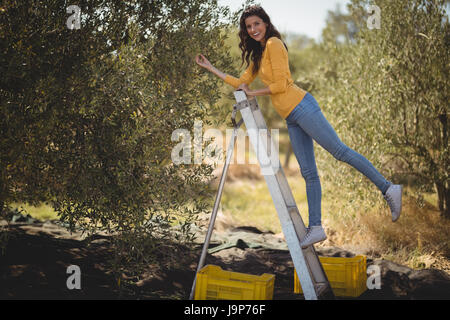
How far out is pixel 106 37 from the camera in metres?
5.17

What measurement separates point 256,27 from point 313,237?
2231 mm

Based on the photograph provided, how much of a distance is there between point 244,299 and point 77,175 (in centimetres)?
238

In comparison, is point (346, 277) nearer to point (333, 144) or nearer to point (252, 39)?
point (333, 144)

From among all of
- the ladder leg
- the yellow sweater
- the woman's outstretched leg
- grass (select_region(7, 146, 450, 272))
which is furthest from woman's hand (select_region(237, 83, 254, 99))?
grass (select_region(7, 146, 450, 272))

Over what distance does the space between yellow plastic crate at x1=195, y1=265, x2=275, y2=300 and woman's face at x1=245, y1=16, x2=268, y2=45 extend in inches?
98.5

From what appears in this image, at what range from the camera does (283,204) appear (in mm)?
4363

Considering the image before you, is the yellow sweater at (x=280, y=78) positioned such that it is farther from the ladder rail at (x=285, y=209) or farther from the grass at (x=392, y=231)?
the grass at (x=392, y=231)

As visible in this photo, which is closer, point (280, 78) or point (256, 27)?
point (280, 78)

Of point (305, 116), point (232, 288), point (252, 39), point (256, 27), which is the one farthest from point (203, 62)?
point (232, 288)

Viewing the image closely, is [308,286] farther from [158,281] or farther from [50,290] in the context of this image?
[50,290]

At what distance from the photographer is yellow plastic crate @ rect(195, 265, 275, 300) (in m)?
4.29

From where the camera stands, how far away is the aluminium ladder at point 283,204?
4.30 m

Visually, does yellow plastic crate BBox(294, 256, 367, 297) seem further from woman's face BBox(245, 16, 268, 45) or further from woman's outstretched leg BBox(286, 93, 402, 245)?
woman's face BBox(245, 16, 268, 45)

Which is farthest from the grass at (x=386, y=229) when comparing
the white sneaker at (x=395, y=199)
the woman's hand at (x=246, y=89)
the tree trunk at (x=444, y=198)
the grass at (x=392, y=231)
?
the woman's hand at (x=246, y=89)
